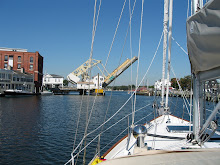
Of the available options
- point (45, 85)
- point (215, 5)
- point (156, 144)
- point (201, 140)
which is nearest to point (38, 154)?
point (156, 144)

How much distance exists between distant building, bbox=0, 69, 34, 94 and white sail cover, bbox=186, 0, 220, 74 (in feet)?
139

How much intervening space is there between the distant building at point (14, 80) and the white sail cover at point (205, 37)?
42.3 metres

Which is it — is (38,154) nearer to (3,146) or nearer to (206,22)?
(3,146)

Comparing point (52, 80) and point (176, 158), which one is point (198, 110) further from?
point (52, 80)

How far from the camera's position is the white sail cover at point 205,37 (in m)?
2.66

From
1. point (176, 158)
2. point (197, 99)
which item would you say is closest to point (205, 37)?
point (197, 99)

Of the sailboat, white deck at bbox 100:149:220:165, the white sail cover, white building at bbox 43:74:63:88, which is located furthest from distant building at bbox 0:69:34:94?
white deck at bbox 100:149:220:165

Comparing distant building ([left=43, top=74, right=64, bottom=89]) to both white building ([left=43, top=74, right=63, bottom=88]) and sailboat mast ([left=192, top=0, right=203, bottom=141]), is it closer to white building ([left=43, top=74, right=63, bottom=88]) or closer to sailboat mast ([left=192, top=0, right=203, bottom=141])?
white building ([left=43, top=74, right=63, bottom=88])

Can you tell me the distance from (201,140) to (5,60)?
57299 millimetres

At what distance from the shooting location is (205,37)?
9.47 ft

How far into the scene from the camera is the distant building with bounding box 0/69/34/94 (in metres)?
42.6

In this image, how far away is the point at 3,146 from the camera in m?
8.08

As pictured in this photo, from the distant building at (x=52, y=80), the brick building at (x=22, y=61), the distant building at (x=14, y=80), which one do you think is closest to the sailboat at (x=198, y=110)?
the distant building at (x=14, y=80)

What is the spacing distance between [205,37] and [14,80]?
49.1m
